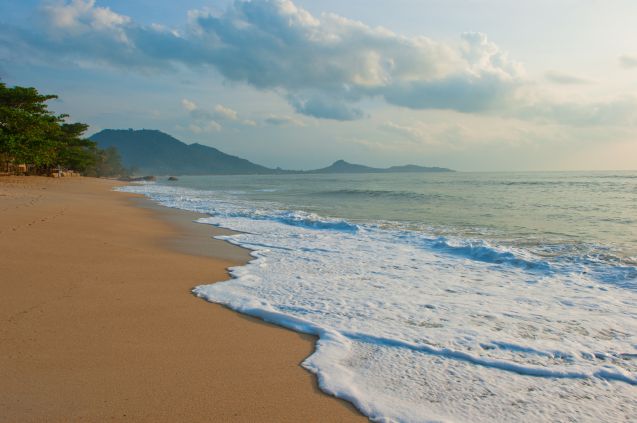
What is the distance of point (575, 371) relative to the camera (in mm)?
3418

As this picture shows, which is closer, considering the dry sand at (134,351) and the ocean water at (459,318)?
the dry sand at (134,351)

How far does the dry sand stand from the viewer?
2.64m

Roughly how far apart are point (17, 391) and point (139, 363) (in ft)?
2.56

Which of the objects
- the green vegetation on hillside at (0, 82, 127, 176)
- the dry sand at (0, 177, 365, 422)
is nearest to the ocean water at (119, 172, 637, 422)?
the dry sand at (0, 177, 365, 422)

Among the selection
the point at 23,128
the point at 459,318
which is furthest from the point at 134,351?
the point at 23,128

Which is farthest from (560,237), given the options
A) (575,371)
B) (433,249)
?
(575,371)

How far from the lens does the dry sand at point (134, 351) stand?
2.64 meters

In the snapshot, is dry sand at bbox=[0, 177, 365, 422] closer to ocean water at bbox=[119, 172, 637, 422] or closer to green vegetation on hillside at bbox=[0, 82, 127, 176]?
ocean water at bbox=[119, 172, 637, 422]

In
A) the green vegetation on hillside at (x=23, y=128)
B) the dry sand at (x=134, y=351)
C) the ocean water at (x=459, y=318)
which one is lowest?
the ocean water at (x=459, y=318)

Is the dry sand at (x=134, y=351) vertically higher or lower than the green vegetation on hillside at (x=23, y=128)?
lower

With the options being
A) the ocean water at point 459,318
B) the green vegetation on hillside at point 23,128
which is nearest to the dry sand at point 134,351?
the ocean water at point 459,318

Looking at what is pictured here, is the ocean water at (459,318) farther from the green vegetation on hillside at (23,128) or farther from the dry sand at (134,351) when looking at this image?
the green vegetation on hillside at (23,128)

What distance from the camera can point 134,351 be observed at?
3.45 m

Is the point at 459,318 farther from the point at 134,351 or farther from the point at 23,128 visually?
the point at 23,128
